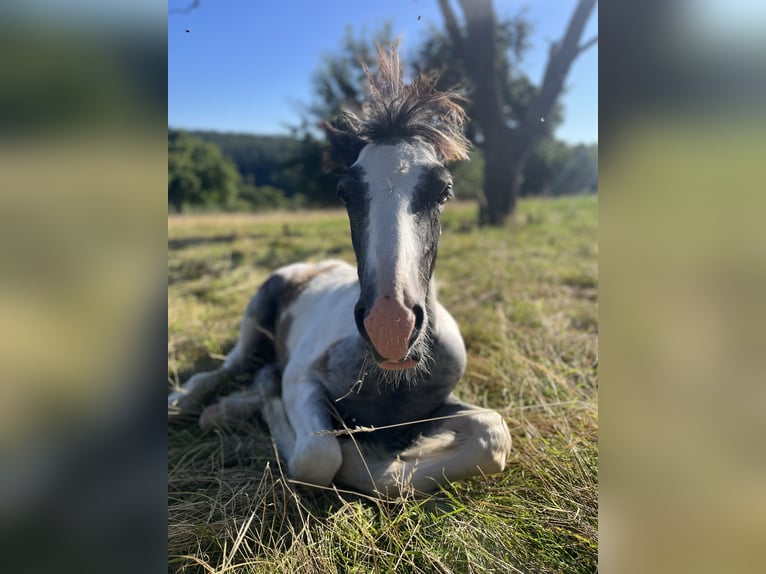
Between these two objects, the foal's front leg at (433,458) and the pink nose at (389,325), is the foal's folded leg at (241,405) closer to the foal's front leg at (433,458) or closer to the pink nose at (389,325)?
the foal's front leg at (433,458)

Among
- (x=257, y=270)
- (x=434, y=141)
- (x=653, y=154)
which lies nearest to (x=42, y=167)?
(x=653, y=154)

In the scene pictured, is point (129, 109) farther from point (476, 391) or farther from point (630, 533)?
point (476, 391)

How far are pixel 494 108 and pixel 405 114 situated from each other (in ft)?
26.4

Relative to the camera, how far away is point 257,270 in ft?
18.1

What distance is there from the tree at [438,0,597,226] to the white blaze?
6.88 meters

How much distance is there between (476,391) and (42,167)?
7.25 ft

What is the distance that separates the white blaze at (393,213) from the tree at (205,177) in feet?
77.3

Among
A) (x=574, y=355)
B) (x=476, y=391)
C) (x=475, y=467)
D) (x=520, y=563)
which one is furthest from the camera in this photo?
(x=574, y=355)

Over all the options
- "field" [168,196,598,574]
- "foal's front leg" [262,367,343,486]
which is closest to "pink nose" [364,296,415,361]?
"foal's front leg" [262,367,343,486]

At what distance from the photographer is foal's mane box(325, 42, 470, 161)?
165cm

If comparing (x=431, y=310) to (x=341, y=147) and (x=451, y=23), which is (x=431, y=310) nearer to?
(x=341, y=147)

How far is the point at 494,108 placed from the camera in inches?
349

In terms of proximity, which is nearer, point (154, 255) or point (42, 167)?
point (42, 167)

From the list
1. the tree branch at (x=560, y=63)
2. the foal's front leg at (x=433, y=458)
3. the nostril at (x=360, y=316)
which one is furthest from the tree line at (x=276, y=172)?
the nostril at (x=360, y=316)
